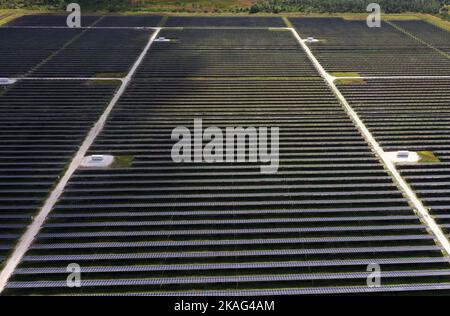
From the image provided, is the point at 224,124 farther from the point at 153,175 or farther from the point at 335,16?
the point at 335,16

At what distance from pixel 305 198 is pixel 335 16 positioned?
249 feet

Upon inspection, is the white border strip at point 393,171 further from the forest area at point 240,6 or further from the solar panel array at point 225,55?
the forest area at point 240,6

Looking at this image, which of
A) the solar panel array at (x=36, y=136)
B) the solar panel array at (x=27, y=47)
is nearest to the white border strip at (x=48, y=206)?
the solar panel array at (x=36, y=136)

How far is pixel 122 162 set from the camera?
35.5m

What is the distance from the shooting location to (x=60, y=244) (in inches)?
1051

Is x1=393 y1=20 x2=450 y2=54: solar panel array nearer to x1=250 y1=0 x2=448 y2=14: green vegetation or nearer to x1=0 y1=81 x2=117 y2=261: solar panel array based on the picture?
x1=250 y1=0 x2=448 y2=14: green vegetation

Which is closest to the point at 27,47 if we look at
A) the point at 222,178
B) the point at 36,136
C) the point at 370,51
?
the point at 36,136

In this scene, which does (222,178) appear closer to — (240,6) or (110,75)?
(110,75)

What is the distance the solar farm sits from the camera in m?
25.0

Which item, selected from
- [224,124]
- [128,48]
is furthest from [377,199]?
[128,48]

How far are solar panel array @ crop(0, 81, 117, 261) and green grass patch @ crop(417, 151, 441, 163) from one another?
112 feet

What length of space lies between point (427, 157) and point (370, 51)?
117 ft

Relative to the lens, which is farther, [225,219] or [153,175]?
[153,175]
